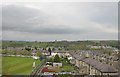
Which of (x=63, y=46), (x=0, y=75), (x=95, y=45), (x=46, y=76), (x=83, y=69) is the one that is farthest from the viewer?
(x=95, y=45)

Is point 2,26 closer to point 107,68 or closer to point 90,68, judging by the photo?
point 107,68

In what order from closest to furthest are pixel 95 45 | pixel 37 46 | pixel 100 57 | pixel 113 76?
1. pixel 113 76
2. pixel 100 57
3. pixel 37 46
4. pixel 95 45

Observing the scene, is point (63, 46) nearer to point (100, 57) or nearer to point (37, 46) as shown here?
point (37, 46)

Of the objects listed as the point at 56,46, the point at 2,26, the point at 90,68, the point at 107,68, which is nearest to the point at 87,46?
the point at 56,46

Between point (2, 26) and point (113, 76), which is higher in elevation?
point (2, 26)

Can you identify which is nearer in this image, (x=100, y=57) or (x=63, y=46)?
(x=100, y=57)

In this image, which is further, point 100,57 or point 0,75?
point 100,57

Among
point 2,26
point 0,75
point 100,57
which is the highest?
point 2,26

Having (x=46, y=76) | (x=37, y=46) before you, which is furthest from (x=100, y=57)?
(x=37, y=46)

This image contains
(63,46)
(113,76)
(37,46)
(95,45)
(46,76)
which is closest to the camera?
(113,76)
